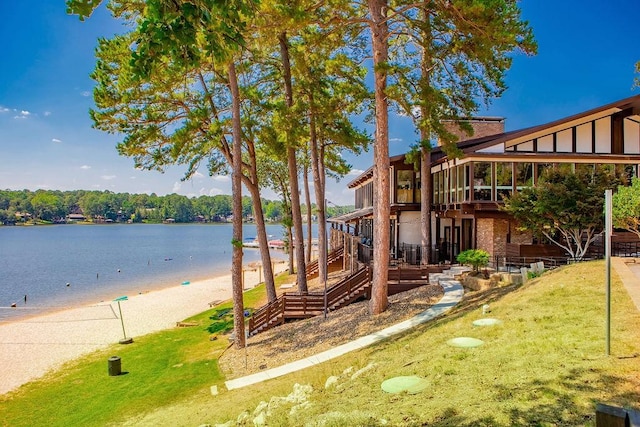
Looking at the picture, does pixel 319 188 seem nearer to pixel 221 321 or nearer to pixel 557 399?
pixel 221 321

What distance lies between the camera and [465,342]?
8023 millimetres

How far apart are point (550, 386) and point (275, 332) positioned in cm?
1241

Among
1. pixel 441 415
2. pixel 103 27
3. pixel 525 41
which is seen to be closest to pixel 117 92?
pixel 103 27

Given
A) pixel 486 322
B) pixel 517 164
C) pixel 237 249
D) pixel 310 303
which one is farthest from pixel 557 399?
pixel 517 164

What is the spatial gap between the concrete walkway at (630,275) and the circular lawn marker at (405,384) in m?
5.06

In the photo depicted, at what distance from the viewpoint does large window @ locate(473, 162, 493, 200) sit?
66.1 feet

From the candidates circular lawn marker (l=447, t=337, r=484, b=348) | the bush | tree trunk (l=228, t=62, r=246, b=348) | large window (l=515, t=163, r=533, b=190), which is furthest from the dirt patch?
large window (l=515, t=163, r=533, b=190)

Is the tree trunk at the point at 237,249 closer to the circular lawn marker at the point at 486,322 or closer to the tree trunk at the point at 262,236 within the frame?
the tree trunk at the point at 262,236

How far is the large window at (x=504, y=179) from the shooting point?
66.1 ft

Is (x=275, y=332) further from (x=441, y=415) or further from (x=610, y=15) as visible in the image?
(x=610, y=15)

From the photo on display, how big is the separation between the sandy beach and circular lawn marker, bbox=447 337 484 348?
15575mm

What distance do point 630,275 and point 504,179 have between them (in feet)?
31.4

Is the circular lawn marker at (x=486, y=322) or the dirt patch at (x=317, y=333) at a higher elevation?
the circular lawn marker at (x=486, y=322)

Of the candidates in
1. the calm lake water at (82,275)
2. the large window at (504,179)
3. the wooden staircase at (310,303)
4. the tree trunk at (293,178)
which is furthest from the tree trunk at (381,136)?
the calm lake water at (82,275)
